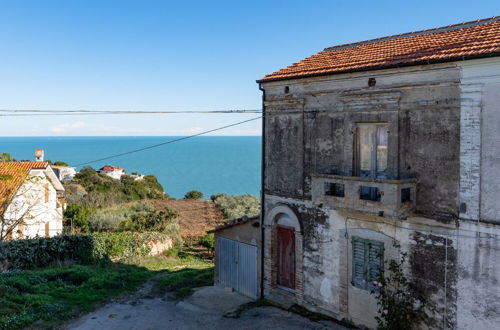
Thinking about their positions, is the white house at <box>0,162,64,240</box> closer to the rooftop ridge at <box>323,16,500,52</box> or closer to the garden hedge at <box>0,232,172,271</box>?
the garden hedge at <box>0,232,172,271</box>

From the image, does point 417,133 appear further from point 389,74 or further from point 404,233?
point 404,233

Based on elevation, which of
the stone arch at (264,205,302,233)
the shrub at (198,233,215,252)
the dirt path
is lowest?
the shrub at (198,233,215,252)

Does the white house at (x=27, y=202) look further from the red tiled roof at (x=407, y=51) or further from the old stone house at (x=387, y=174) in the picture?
the red tiled roof at (x=407, y=51)

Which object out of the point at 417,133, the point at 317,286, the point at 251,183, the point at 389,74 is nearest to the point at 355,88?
the point at 389,74

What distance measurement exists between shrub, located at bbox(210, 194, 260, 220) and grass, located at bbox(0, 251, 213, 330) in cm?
1303

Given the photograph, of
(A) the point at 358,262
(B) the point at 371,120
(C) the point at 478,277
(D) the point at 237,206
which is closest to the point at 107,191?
(D) the point at 237,206

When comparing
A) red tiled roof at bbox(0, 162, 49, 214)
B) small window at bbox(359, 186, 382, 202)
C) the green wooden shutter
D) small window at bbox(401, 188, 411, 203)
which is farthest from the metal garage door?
red tiled roof at bbox(0, 162, 49, 214)

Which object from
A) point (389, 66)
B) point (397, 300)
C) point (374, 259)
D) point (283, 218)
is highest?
point (389, 66)

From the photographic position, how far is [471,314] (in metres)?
9.47

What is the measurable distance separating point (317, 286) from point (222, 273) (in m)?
4.78

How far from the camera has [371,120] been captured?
11.3 meters

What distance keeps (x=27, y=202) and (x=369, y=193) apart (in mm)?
18972

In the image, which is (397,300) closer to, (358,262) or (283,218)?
(358,262)

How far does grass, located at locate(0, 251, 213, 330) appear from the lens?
43.6ft
